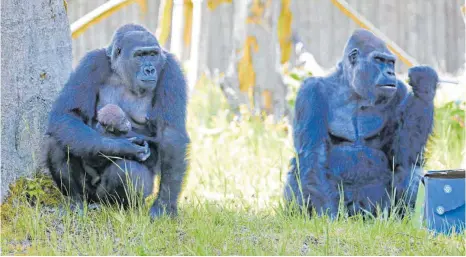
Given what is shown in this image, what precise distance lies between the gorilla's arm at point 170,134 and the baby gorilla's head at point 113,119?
0.19 meters

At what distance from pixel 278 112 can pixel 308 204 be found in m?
3.26

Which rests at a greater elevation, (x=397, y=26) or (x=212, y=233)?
(x=397, y=26)

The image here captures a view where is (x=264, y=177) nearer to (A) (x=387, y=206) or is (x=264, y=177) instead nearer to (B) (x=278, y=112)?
(A) (x=387, y=206)

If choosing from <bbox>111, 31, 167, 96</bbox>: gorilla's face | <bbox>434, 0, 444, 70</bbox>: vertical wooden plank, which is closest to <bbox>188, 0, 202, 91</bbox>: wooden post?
<bbox>111, 31, 167, 96</bbox>: gorilla's face

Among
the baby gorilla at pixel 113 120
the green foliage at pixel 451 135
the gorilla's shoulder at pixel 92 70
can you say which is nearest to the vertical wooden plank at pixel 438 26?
the green foliage at pixel 451 135

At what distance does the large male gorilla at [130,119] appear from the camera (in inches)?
183

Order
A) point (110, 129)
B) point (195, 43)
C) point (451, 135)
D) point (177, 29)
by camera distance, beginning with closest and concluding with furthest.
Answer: point (110, 129), point (451, 135), point (195, 43), point (177, 29)

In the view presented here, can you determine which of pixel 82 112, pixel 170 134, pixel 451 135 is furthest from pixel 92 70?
pixel 451 135

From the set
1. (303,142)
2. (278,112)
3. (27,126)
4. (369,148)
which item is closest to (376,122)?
(369,148)

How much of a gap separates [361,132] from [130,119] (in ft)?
4.93

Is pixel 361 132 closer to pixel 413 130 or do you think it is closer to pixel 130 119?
pixel 413 130

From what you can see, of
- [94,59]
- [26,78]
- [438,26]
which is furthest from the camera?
[438,26]

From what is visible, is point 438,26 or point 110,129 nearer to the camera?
point 110,129

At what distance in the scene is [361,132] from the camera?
535cm
